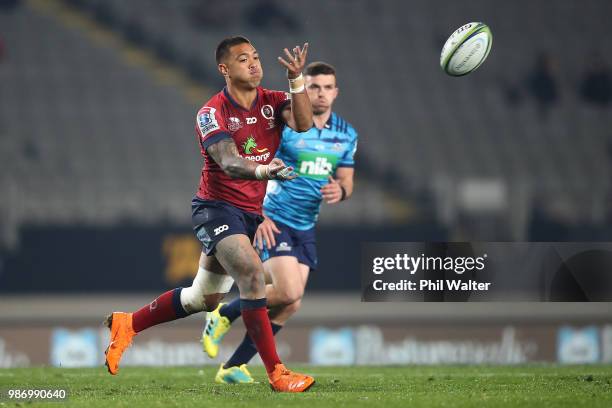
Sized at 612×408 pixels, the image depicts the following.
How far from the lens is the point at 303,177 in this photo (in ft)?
28.4

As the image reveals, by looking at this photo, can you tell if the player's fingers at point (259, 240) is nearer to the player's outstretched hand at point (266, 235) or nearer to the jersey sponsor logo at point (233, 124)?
the player's outstretched hand at point (266, 235)

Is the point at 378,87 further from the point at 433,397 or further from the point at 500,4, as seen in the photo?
the point at 433,397

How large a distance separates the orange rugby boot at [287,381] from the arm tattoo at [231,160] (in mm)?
1218

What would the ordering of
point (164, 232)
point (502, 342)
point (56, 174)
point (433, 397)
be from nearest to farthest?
1. point (433, 397)
2. point (502, 342)
3. point (164, 232)
4. point (56, 174)

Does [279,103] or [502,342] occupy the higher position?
[279,103]

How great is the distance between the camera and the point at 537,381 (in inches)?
304

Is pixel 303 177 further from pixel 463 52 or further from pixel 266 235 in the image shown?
pixel 463 52

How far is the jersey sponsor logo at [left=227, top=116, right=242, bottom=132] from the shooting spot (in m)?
7.01

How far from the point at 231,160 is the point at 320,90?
2.28 m

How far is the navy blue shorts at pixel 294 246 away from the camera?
8.38 m

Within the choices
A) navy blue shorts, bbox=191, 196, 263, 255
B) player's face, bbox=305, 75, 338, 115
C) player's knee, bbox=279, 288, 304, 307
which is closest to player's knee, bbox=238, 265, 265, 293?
navy blue shorts, bbox=191, 196, 263, 255

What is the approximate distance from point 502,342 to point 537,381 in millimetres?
4954

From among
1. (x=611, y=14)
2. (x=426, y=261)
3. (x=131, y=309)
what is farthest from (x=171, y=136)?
(x=426, y=261)

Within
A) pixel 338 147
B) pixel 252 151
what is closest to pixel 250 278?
pixel 252 151
